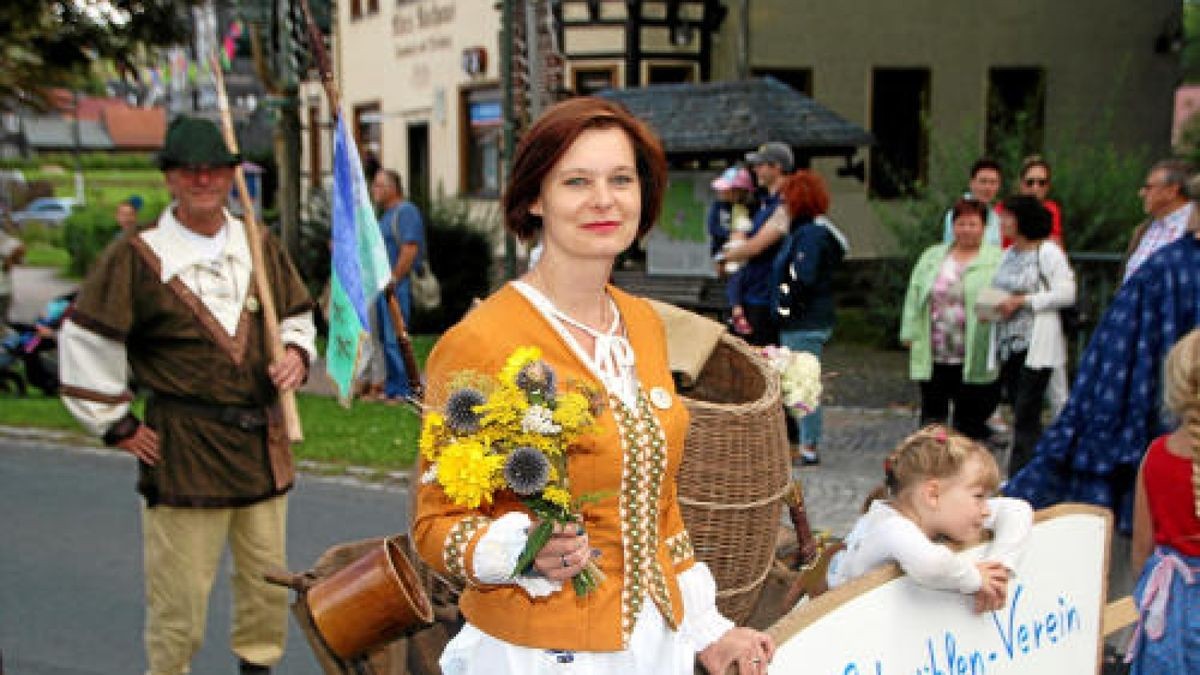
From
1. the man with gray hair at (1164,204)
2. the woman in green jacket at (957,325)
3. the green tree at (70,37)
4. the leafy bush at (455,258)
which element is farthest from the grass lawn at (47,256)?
the man with gray hair at (1164,204)

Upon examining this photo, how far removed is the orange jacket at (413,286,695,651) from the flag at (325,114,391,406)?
1518 millimetres

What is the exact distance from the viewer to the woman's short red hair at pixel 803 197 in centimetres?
806

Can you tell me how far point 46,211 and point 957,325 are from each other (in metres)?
43.0

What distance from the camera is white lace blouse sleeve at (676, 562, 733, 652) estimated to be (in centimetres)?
246

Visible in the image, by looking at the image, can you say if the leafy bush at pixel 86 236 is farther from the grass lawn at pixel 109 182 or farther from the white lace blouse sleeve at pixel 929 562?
the white lace blouse sleeve at pixel 929 562

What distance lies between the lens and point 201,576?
4.26 metres

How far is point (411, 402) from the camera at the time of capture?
2.46 metres

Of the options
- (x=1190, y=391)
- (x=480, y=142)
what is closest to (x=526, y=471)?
(x=1190, y=391)

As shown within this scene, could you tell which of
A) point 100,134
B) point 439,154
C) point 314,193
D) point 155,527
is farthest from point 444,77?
point 100,134

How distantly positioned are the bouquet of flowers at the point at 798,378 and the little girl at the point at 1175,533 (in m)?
0.96

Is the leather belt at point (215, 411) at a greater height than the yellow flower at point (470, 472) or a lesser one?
lesser

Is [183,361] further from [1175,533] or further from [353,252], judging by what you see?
[1175,533]

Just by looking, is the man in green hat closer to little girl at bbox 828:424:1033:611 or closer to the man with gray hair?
little girl at bbox 828:424:1033:611

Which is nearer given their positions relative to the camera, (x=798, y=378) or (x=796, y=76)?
(x=798, y=378)
